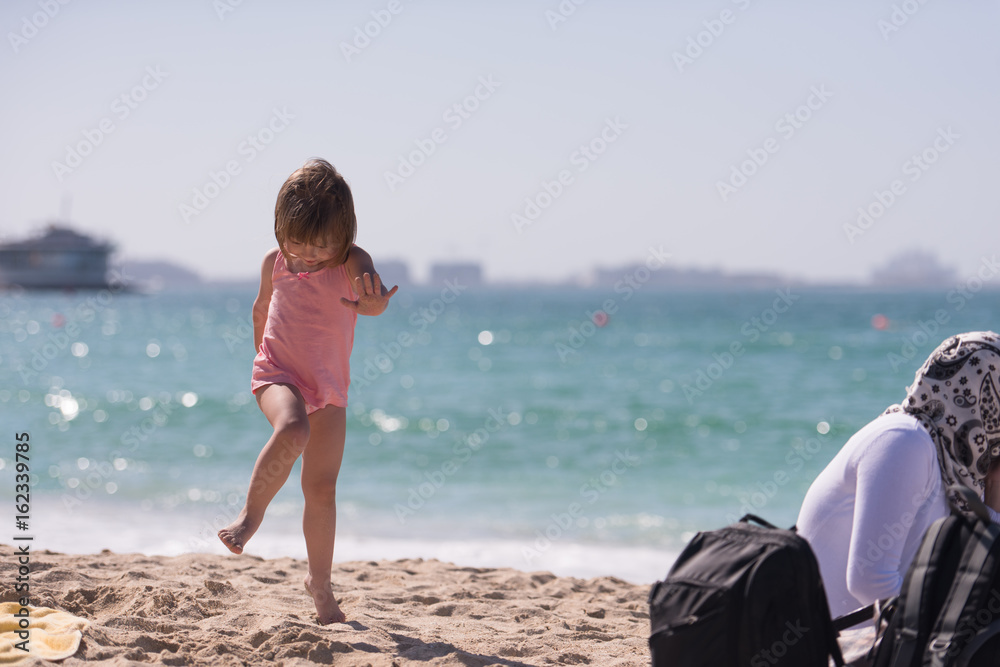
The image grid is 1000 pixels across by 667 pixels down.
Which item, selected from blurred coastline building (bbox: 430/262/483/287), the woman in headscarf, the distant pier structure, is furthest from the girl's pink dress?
blurred coastline building (bbox: 430/262/483/287)

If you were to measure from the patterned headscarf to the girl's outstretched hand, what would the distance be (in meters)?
1.62

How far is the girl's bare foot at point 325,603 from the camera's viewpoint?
10.4 feet

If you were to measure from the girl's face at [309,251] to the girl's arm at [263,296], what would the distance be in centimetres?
19

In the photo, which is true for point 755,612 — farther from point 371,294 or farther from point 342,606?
point 342,606

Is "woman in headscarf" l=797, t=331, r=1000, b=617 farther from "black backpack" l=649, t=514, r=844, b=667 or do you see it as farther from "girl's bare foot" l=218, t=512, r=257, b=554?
"girl's bare foot" l=218, t=512, r=257, b=554

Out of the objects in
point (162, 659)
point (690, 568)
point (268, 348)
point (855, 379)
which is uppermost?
point (855, 379)

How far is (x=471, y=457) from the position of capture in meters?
10.5

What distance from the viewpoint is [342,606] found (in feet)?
11.8

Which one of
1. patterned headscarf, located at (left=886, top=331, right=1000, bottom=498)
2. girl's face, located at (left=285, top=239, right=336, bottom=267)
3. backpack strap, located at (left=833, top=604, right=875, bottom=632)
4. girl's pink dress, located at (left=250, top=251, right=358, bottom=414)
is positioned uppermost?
girl's face, located at (left=285, top=239, right=336, bottom=267)

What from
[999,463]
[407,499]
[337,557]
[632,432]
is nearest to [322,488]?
[999,463]

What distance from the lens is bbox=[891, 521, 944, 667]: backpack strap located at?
1.90 m

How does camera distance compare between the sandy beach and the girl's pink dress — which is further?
the girl's pink dress

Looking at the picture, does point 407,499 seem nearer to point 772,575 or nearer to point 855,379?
point 772,575

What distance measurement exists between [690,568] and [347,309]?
1564 mm
